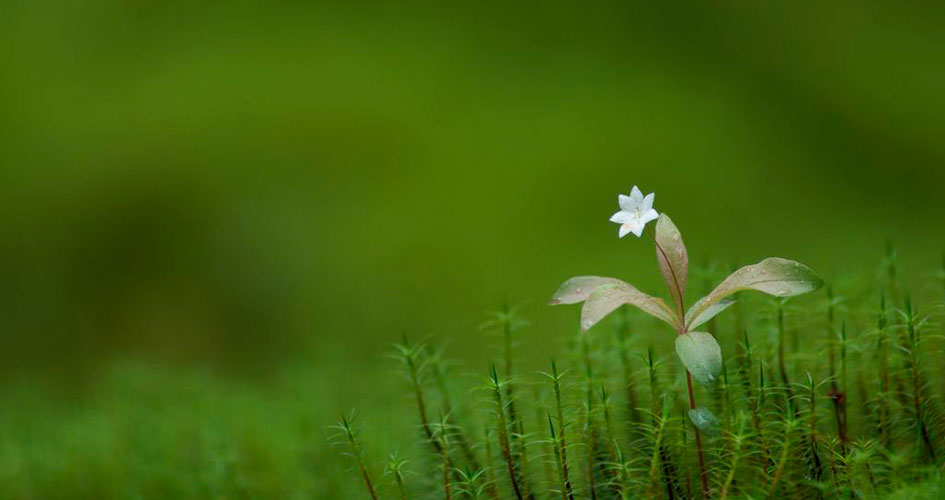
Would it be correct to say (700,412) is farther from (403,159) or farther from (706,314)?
(403,159)

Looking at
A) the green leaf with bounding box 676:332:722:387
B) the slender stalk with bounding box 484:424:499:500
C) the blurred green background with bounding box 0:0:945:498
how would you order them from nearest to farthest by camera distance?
the green leaf with bounding box 676:332:722:387, the slender stalk with bounding box 484:424:499:500, the blurred green background with bounding box 0:0:945:498

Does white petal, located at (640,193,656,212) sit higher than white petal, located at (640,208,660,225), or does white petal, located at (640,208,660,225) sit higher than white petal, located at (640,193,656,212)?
white petal, located at (640,193,656,212)

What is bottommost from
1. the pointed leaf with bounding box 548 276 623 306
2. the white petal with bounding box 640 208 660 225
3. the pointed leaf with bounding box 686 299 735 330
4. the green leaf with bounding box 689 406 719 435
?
the green leaf with bounding box 689 406 719 435

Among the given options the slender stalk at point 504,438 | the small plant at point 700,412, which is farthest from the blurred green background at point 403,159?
the slender stalk at point 504,438

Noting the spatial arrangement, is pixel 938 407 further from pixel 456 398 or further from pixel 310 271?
pixel 310 271

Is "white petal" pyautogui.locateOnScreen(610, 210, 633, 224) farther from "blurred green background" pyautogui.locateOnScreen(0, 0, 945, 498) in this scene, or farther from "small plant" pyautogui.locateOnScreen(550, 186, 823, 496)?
"blurred green background" pyautogui.locateOnScreen(0, 0, 945, 498)

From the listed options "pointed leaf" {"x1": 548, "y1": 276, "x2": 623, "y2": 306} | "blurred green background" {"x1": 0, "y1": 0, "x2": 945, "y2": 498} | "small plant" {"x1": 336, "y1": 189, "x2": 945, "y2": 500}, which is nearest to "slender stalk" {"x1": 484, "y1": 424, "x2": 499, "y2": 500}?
"small plant" {"x1": 336, "y1": 189, "x2": 945, "y2": 500}

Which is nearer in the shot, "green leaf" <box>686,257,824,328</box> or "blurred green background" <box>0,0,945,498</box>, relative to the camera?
"green leaf" <box>686,257,824,328</box>
